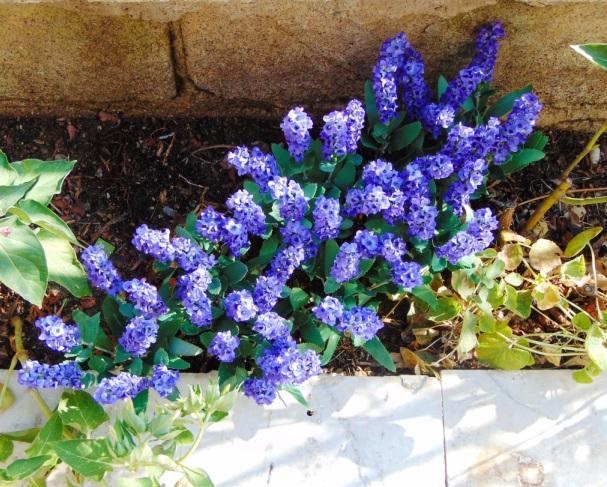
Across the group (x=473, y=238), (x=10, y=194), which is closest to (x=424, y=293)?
(x=473, y=238)

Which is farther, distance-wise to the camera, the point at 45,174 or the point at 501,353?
the point at 501,353

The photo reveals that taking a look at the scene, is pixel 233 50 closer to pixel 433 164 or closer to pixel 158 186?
pixel 158 186

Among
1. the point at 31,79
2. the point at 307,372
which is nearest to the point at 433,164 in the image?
the point at 307,372

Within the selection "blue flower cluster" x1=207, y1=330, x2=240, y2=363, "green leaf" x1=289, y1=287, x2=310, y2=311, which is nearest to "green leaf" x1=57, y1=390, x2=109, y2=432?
"blue flower cluster" x1=207, y1=330, x2=240, y2=363

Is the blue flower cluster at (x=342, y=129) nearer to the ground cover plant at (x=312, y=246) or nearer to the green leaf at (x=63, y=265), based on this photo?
the ground cover plant at (x=312, y=246)

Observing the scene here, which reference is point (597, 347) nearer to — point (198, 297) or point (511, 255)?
point (511, 255)

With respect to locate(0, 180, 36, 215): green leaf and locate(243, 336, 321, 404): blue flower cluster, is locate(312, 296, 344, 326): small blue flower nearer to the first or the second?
locate(243, 336, 321, 404): blue flower cluster
